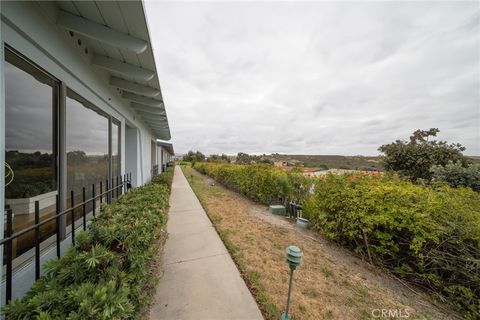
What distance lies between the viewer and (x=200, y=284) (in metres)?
2.66

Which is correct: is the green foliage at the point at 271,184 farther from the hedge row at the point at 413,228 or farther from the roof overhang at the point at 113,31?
the roof overhang at the point at 113,31

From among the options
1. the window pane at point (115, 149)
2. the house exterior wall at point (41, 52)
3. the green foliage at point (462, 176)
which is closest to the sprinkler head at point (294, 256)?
the house exterior wall at point (41, 52)

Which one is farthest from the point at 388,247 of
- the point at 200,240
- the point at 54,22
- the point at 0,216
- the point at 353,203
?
the point at 54,22

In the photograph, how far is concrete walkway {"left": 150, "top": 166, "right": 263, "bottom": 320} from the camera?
7.15 ft

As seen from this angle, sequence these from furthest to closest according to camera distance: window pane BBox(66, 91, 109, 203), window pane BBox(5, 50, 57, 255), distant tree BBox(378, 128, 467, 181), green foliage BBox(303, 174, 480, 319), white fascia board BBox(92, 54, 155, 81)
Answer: distant tree BBox(378, 128, 467, 181)
white fascia board BBox(92, 54, 155, 81)
window pane BBox(66, 91, 109, 203)
green foliage BBox(303, 174, 480, 319)
window pane BBox(5, 50, 57, 255)

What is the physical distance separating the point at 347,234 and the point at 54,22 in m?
5.68

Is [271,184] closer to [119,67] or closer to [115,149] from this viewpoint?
[115,149]

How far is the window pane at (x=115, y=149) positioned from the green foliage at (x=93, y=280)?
3.11 meters

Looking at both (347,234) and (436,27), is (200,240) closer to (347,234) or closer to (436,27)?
(347,234)

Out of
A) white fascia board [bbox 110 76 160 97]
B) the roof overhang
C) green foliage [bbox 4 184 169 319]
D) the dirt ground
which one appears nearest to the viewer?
green foliage [bbox 4 184 169 319]

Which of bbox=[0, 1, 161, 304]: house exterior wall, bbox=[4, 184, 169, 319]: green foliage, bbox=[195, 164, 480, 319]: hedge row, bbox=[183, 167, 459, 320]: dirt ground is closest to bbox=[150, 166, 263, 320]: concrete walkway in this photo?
bbox=[183, 167, 459, 320]: dirt ground

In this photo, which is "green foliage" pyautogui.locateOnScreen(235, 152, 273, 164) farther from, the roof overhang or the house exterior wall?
the house exterior wall

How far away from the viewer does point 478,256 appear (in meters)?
2.42

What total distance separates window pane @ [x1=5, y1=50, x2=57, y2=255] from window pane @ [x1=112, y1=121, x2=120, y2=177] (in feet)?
7.66
